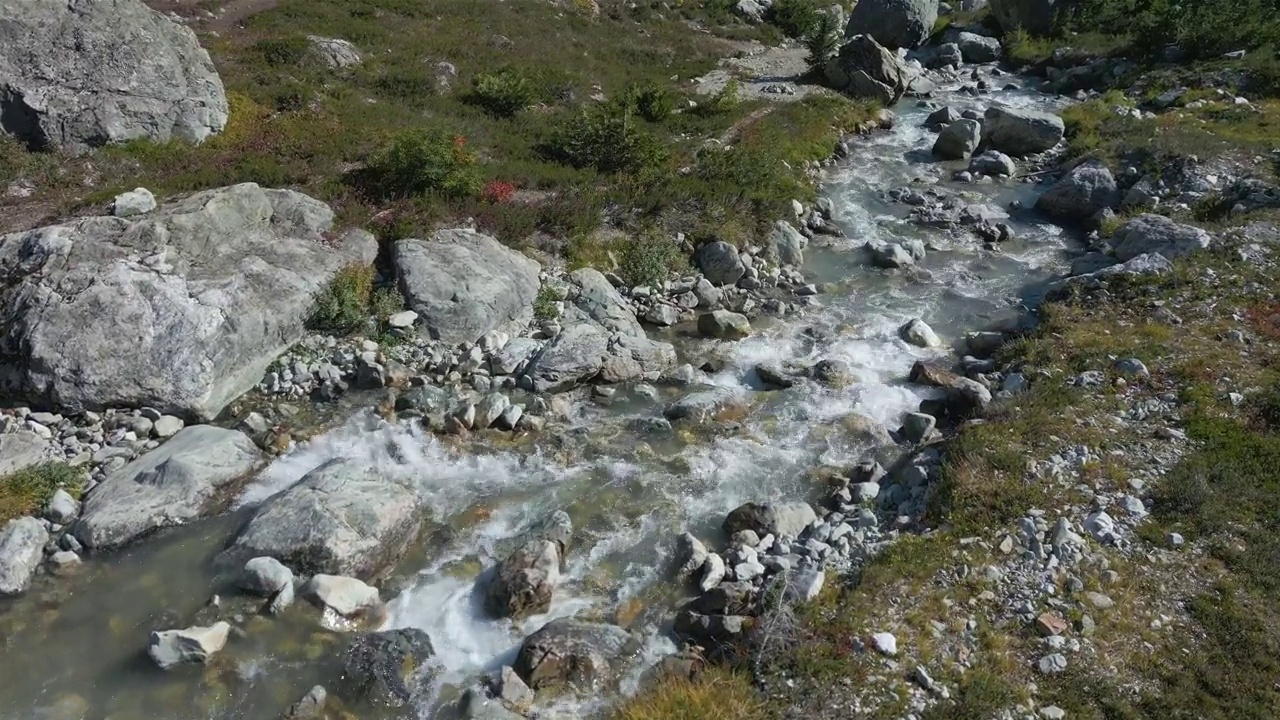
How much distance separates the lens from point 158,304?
16.3 m

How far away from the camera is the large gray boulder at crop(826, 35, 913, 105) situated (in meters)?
39.7

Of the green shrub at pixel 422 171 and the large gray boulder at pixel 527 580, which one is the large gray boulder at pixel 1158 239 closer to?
the large gray boulder at pixel 527 580

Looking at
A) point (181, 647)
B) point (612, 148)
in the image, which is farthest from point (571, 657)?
point (612, 148)

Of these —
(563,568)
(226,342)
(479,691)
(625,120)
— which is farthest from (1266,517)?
(625,120)

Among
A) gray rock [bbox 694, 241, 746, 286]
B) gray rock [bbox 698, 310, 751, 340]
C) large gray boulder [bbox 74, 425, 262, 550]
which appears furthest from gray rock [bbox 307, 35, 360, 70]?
large gray boulder [bbox 74, 425, 262, 550]

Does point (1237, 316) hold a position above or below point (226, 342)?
above

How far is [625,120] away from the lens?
27.2 metres

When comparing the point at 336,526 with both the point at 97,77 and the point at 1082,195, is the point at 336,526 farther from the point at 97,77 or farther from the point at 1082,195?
the point at 1082,195

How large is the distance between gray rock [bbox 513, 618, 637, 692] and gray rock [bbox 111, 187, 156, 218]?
578 inches

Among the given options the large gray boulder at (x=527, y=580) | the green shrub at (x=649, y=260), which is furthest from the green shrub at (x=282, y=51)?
the large gray boulder at (x=527, y=580)

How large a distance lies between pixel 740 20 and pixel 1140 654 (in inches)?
2212

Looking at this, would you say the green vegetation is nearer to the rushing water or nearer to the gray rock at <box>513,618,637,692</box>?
the rushing water

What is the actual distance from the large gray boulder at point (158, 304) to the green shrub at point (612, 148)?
33.9ft

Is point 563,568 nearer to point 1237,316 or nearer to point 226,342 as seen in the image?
point 226,342
